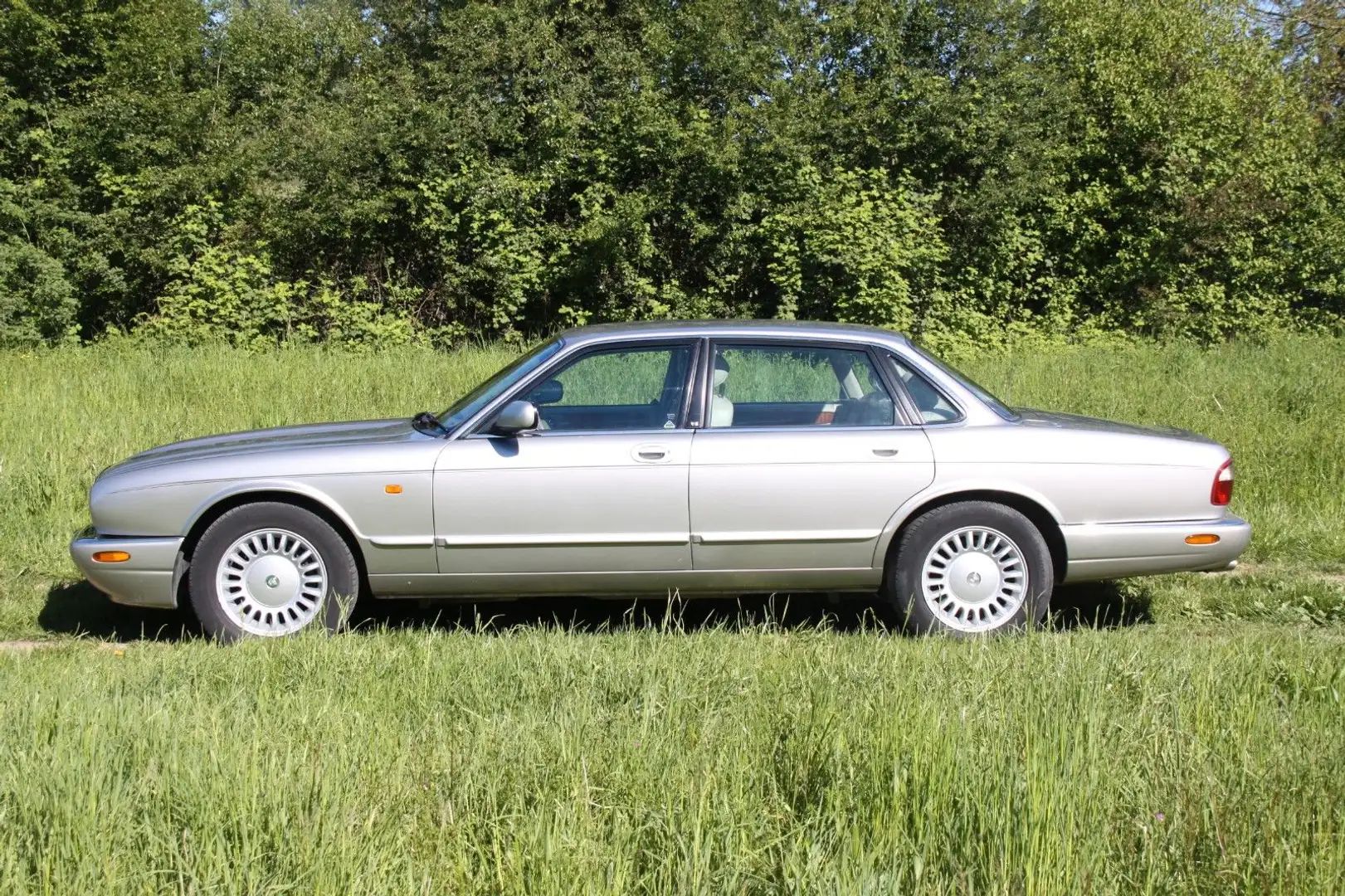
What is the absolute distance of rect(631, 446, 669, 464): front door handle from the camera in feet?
19.0

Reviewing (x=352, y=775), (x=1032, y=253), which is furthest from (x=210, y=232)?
(x=352, y=775)

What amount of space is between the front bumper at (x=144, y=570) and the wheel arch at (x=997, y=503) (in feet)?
10.8

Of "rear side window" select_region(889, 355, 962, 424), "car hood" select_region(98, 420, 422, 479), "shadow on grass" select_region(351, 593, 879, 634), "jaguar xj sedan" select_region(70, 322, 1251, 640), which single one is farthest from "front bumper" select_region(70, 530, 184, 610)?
"rear side window" select_region(889, 355, 962, 424)

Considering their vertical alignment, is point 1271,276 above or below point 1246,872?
above

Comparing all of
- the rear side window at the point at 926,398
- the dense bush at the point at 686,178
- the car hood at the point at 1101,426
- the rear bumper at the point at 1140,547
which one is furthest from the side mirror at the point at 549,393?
the dense bush at the point at 686,178

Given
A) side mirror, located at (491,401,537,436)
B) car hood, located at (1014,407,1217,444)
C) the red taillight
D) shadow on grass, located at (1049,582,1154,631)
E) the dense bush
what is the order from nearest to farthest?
1. side mirror, located at (491,401,537,436)
2. the red taillight
3. car hood, located at (1014,407,1217,444)
4. shadow on grass, located at (1049,582,1154,631)
5. the dense bush

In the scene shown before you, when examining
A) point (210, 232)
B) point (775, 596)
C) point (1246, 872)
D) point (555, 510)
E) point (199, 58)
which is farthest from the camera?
point (199, 58)

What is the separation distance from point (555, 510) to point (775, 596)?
1.86 m

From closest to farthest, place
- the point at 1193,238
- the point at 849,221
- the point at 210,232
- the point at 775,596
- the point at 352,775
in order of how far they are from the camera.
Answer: the point at 352,775
the point at 775,596
the point at 849,221
the point at 210,232
the point at 1193,238

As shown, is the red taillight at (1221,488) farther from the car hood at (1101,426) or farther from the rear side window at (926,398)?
the rear side window at (926,398)

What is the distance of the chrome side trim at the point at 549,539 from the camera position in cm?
577

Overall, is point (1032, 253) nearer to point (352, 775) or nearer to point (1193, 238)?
point (1193, 238)

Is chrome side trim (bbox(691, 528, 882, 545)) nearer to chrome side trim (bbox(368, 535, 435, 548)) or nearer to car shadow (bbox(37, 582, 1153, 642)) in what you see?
car shadow (bbox(37, 582, 1153, 642))

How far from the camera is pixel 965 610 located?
231 inches
